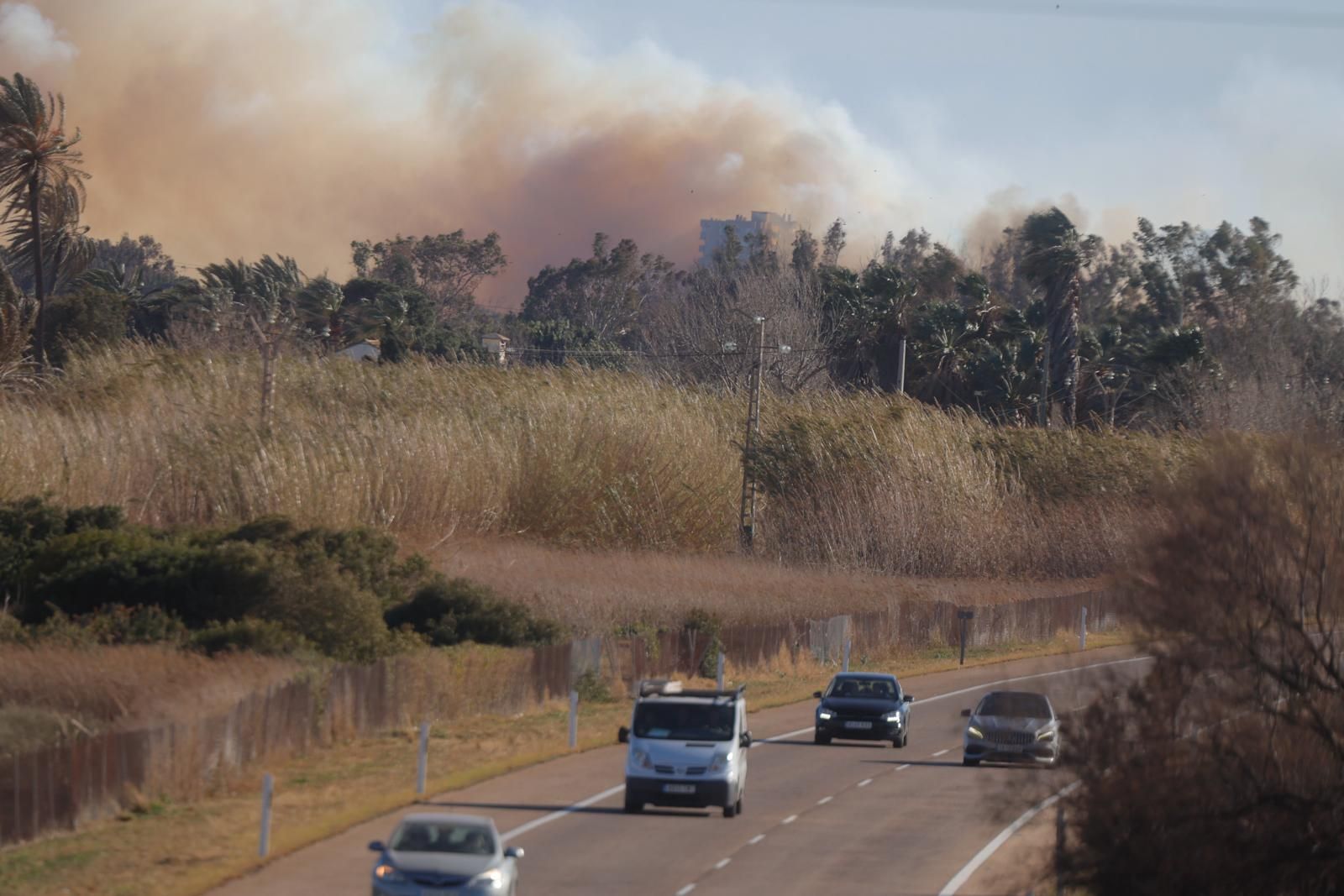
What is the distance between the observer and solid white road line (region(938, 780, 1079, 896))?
70.4 feet

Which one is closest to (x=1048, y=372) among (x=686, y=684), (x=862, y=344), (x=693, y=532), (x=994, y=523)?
(x=862, y=344)

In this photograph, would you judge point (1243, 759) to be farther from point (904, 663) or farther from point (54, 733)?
point (904, 663)

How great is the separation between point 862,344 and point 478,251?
7780 centimetres

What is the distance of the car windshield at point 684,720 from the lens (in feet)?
84.8

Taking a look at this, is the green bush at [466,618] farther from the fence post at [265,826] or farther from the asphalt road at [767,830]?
the fence post at [265,826]

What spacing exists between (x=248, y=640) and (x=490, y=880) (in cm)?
2045

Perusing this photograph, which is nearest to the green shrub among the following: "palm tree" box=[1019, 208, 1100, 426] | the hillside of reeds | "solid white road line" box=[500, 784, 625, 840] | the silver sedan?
"solid white road line" box=[500, 784, 625, 840]

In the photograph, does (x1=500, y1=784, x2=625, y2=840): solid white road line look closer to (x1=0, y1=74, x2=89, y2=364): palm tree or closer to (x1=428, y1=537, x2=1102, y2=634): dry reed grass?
(x1=428, y1=537, x2=1102, y2=634): dry reed grass

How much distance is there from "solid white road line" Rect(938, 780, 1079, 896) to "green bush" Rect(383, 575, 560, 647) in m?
18.4

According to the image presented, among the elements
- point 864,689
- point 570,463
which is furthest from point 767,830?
point 570,463

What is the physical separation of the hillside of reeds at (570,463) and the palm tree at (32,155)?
261 inches

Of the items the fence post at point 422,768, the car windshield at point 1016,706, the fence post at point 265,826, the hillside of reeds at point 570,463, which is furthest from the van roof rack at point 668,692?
the hillside of reeds at point 570,463

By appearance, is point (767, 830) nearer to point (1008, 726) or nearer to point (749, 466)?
point (1008, 726)

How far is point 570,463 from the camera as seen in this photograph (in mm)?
68438
